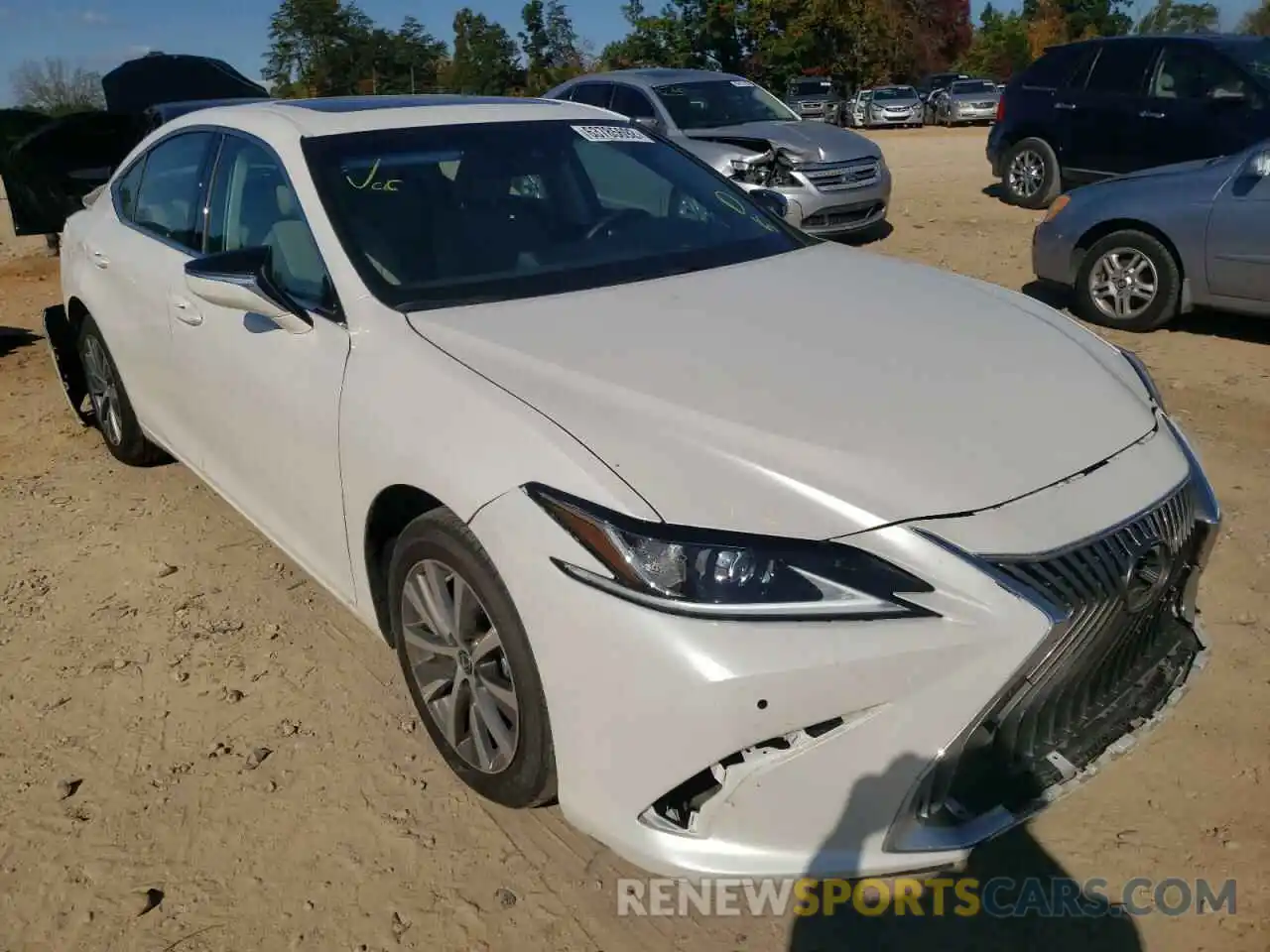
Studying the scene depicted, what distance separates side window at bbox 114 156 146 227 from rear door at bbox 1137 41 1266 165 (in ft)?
29.3

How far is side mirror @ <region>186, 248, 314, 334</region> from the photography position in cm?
291

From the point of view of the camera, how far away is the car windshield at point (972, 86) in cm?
2970

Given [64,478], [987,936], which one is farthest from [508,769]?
[64,478]

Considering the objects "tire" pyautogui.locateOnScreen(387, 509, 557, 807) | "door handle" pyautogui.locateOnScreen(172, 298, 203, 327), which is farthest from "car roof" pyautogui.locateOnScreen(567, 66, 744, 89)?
"tire" pyautogui.locateOnScreen(387, 509, 557, 807)

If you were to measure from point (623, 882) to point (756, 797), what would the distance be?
2.03 feet

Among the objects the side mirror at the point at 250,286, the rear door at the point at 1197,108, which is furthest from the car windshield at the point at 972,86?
the side mirror at the point at 250,286

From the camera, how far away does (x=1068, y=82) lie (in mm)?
10906

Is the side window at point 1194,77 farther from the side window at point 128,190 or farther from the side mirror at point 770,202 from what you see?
the side window at point 128,190

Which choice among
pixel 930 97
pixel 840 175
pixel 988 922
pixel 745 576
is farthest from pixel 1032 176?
pixel 930 97

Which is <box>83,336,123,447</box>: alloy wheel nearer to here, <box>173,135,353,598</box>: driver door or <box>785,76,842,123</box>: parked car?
<box>173,135,353,598</box>: driver door

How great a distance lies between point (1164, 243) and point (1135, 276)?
9.8 inches

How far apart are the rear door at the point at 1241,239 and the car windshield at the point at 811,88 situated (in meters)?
27.2

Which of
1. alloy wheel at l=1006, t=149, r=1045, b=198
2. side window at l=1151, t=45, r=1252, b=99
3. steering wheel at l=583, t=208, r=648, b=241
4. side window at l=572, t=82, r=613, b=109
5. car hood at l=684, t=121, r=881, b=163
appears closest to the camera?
steering wheel at l=583, t=208, r=648, b=241

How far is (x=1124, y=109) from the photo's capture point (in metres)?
10.3
